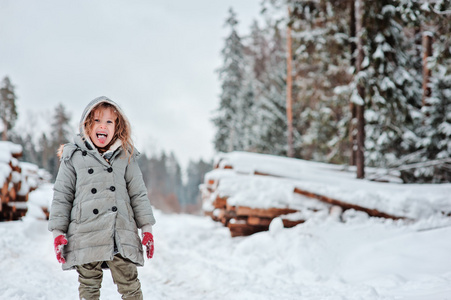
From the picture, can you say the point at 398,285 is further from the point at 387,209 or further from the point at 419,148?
the point at 419,148

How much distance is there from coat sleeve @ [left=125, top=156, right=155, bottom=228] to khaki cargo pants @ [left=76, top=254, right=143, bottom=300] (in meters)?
0.39

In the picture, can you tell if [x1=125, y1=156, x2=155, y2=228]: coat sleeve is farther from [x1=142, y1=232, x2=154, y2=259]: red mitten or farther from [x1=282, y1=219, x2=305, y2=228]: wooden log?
[x1=282, y1=219, x2=305, y2=228]: wooden log

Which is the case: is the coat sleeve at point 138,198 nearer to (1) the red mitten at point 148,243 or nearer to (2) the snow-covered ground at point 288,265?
(1) the red mitten at point 148,243

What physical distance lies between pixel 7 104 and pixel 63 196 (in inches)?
1685

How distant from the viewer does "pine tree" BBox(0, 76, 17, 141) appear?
Result: 35906 mm

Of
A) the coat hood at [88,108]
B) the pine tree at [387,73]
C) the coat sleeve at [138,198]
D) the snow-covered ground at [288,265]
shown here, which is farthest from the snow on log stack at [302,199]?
the coat hood at [88,108]

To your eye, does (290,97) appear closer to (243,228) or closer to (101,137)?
(243,228)

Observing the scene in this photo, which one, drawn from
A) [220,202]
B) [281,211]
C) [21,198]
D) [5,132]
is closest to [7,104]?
[5,132]

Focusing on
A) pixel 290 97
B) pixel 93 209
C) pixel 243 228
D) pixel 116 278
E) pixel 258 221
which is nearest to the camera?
pixel 93 209

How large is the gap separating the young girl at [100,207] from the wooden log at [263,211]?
192 inches

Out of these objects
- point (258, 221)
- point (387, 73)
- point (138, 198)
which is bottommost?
point (258, 221)

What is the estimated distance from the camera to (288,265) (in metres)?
5.46

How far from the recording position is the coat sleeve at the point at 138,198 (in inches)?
116

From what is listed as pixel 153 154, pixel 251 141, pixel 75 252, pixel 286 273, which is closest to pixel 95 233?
pixel 75 252
